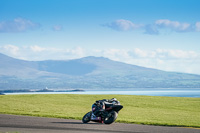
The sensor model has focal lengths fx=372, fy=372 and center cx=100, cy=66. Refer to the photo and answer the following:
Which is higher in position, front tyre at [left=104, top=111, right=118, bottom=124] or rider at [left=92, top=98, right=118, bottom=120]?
rider at [left=92, top=98, right=118, bottom=120]

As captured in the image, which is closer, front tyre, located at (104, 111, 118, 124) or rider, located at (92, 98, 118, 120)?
front tyre, located at (104, 111, 118, 124)

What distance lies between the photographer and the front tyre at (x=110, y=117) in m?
20.4

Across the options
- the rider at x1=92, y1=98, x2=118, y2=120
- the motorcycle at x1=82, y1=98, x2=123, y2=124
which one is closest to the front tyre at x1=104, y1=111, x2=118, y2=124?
the motorcycle at x1=82, y1=98, x2=123, y2=124

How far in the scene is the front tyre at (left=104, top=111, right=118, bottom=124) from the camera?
66.9 ft

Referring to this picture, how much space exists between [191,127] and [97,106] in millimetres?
5268

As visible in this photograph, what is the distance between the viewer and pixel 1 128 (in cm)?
1800

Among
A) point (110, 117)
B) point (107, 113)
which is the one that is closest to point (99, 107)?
point (107, 113)

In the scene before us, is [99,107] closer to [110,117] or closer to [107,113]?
[107,113]

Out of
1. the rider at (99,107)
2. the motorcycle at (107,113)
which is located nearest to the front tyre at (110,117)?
the motorcycle at (107,113)

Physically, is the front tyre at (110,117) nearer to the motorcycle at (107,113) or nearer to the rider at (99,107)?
the motorcycle at (107,113)

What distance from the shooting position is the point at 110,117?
67.8 feet

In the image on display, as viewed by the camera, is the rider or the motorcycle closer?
the motorcycle

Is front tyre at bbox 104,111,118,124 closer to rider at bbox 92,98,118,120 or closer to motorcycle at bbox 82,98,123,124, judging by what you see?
motorcycle at bbox 82,98,123,124

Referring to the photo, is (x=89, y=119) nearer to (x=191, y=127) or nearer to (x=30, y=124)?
(x=30, y=124)
